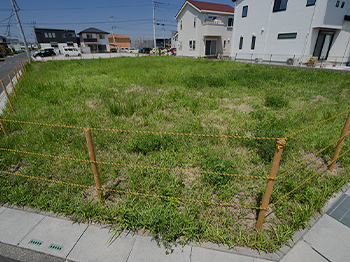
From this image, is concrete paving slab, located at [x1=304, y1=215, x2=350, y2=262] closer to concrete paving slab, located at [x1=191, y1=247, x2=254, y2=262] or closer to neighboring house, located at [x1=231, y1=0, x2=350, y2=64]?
concrete paving slab, located at [x1=191, y1=247, x2=254, y2=262]

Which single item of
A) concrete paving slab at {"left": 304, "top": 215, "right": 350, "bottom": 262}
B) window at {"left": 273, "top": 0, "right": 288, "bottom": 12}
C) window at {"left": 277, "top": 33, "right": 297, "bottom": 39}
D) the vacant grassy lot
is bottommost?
concrete paving slab at {"left": 304, "top": 215, "right": 350, "bottom": 262}

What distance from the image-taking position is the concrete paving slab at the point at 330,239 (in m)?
2.21

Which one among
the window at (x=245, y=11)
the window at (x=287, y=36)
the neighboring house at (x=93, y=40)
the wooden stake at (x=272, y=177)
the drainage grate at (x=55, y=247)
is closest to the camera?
the wooden stake at (x=272, y=177)

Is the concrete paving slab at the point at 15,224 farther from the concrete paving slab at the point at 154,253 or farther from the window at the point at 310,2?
the window at the point at 310,2

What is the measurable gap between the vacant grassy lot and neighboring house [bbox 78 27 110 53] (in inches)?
2052

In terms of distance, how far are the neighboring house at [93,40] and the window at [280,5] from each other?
153 feet

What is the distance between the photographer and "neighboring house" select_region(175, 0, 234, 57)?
1025 inches

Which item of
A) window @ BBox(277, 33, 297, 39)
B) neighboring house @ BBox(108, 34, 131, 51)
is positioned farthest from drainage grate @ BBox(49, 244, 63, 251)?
neighboring house @ BBox(108, 34, 131, 51)

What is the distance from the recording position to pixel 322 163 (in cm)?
378

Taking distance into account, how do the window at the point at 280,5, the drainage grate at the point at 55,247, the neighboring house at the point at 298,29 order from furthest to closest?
the window at the point at 280,5 → the neighboring house at the point at 298,29 → the drainage grate at the point at 55,247

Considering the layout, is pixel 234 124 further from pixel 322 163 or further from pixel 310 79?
pixel 310 79

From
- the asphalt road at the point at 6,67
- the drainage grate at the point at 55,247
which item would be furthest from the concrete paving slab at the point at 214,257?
the asphalt road at the point at 6,67

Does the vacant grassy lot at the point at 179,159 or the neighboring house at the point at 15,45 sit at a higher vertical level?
the neighboring house at the point at 15,45

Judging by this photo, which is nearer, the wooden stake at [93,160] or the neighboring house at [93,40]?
the wooden stake at [93,160]
